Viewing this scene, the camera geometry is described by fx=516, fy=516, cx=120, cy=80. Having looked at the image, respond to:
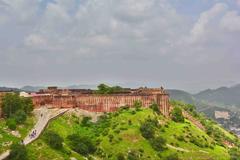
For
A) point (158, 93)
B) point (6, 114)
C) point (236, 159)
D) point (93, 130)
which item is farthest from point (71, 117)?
point (236, 159)

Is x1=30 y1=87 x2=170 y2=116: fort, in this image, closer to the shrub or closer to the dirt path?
the dirt path

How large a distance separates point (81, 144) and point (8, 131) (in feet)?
57.4

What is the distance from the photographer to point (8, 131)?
117812 millimetres

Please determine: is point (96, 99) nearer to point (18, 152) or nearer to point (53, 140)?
point (53, 140)

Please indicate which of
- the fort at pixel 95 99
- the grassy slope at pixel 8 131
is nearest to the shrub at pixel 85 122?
the fort at pixel 95 99

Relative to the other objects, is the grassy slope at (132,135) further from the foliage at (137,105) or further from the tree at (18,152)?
the tree at (18,152)

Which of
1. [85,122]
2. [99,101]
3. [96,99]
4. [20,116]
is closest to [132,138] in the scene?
[85,122]

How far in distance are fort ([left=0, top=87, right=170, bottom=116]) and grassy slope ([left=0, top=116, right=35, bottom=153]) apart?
1427 centimetres

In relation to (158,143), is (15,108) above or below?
above

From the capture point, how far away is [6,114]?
130 meters

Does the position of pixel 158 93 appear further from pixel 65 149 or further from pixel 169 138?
pixel 65 149

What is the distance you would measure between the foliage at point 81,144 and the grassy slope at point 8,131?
10.5m

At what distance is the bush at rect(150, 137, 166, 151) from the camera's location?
442ft

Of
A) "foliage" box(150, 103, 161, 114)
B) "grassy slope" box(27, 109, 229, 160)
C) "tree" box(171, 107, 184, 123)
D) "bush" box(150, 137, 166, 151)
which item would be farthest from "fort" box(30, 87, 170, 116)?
"bush" box(150, 137, 166, 151)
